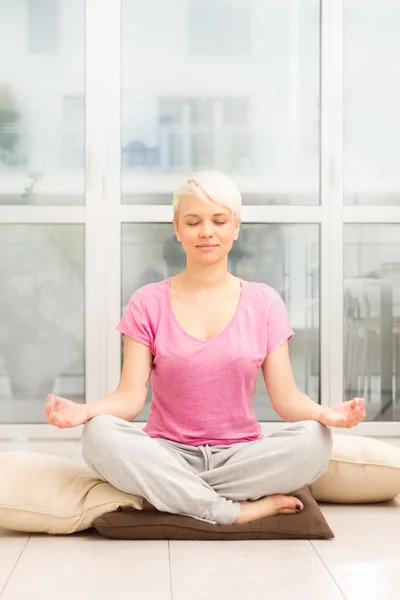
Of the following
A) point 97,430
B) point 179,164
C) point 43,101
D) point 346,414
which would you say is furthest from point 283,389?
point 43,101

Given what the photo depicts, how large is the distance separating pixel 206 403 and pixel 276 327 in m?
0.26

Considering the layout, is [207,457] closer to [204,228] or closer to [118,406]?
[118,406]

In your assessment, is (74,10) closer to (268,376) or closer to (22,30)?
(22,30)

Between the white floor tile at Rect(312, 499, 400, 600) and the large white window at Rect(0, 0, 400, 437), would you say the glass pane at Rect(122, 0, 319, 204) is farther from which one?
the white floor tile at Rect(312, 499, 400, 600)

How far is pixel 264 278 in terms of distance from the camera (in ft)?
10.6

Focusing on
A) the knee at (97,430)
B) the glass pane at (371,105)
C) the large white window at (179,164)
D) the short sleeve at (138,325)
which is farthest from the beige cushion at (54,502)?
the glass pane at (371,105)

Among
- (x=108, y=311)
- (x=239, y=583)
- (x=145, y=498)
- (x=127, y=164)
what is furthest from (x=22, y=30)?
(x=239, y=583)

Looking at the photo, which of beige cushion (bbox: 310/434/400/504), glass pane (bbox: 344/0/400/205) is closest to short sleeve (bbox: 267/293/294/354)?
beige cushion (bbox: 310/434/400/504)

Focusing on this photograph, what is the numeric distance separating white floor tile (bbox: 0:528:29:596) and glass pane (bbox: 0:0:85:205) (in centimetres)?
151

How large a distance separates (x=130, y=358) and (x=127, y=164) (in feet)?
4.21

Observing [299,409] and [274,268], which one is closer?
[299,409]

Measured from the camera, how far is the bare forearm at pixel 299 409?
1969mm

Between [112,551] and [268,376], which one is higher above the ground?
[268,376]

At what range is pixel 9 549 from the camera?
1.78 metres
